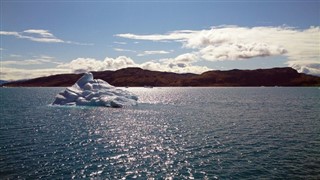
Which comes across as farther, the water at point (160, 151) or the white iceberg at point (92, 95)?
the white iceberg at point (92, 95)

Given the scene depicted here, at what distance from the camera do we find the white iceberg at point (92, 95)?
89625 millimetres

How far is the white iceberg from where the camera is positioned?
89.6m

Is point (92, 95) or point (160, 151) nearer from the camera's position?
point (160, 151)

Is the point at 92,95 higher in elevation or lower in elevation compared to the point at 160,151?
higher

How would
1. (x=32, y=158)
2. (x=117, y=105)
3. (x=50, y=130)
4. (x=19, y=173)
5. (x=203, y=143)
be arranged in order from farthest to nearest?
(x=117, y=105)
(x=50, y=130)
(x=203, y=143)
(x=32, y=158)
(x=19, y=173)

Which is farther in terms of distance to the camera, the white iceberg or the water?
the white iceberg

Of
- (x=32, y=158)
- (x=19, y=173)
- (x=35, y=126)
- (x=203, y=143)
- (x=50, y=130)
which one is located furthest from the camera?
(x=35, y=126)

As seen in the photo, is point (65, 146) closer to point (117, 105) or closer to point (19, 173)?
point (19, 173)

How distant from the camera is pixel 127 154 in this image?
33.9 m

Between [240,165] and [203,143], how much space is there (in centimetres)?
995

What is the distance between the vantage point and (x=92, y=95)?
90812mm

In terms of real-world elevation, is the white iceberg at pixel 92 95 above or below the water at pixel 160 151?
above

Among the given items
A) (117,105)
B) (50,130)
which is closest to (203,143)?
(50,130)

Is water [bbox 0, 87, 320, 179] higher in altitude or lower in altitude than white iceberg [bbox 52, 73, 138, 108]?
lower
